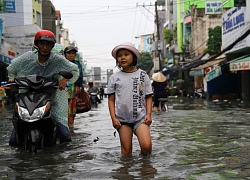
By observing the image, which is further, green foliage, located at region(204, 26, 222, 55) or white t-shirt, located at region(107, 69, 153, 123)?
green foliage, located at region(204, 26, 222, 55)

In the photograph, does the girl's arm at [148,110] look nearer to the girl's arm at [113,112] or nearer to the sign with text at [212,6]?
the girl's arm at [113,112]

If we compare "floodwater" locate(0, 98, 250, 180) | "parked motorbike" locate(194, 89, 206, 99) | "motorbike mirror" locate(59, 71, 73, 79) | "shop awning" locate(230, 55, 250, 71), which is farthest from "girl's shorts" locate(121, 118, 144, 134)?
"parked motorbike" locate(194, 89, 206, 99)

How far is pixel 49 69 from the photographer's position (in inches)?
225

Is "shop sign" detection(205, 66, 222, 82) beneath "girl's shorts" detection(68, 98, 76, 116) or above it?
above

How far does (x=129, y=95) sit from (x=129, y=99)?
48 millimetres

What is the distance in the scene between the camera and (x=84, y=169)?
15.3 feet

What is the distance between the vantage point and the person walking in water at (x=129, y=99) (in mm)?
5094

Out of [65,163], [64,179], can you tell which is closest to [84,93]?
[65,163]

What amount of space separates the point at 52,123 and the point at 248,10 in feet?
58.8

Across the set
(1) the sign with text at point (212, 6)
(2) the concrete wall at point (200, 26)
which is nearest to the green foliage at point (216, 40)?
(1) the sign with text at point (212, 6)

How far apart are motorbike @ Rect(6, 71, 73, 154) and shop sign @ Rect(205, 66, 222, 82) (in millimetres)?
19556

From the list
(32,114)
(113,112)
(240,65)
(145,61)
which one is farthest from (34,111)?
(145,61)

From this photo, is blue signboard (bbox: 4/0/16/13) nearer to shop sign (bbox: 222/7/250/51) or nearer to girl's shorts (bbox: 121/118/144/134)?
shop sign (bbox: 222/7/250/51)

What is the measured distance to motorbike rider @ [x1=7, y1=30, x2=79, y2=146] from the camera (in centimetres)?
A: 551
